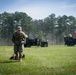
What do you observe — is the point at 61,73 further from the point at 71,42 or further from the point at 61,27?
the point at 61,27

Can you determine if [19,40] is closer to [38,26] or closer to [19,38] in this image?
[19,38]

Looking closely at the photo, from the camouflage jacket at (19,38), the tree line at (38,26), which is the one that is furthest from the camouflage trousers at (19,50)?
the tree line at (38,26)

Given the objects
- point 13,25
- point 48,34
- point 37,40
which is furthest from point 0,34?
point 37,40

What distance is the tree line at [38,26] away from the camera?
341ft

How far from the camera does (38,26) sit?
12212 centimetres

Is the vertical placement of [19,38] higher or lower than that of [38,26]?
lower

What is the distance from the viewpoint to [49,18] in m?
122

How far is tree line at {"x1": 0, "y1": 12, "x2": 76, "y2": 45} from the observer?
103875mm

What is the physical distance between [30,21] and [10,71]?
97.6 meters

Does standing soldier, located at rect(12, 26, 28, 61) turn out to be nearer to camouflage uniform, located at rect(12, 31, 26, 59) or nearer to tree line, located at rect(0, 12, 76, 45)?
camouflage uniform, located at rect(12, 31, 26, 59)

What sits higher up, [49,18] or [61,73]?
[49,18]

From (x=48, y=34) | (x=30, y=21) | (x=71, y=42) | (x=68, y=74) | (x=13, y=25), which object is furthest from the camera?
(x=48, y=34)

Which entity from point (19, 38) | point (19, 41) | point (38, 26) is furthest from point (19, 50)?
point (38, 26)

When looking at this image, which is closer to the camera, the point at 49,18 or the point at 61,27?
the point at 61,27
